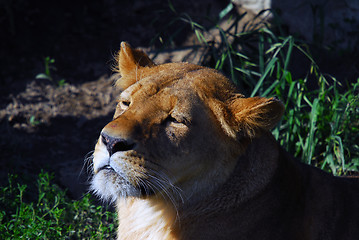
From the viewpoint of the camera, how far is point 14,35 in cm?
471

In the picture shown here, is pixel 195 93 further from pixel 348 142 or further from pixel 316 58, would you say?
pixel 316 58

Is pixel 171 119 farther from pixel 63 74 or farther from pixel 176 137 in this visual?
pixel 63 74

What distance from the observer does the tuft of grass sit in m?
2.62

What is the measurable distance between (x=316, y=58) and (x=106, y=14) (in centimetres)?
206

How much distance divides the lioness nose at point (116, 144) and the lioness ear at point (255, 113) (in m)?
0.44

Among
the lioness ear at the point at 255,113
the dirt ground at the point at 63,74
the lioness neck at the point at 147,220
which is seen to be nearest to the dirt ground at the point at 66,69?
the dirt ground at the point at 63,74

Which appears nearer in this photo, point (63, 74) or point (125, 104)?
point (125, 104)

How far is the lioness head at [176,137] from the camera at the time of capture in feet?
6.37

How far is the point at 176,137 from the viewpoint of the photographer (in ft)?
6.60

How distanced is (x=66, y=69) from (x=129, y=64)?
226cm

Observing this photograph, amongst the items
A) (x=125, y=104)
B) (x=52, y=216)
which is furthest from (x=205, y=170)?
(x=52, y=216)

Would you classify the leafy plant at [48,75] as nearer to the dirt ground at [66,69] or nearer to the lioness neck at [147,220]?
the dirt ground at [66,69]

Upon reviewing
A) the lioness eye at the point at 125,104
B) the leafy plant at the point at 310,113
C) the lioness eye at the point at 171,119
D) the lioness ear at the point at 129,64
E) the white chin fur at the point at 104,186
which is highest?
the lioness ear at the point at 129,64

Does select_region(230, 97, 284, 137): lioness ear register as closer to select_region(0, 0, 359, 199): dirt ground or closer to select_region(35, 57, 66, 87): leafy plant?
select_region(0, 0, 359, 199): dirt ground
